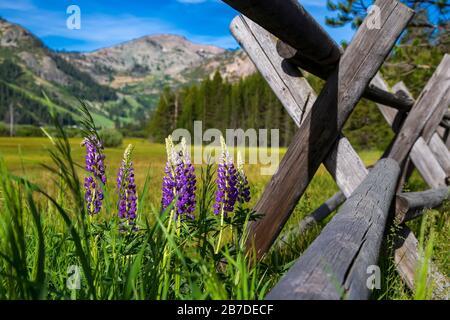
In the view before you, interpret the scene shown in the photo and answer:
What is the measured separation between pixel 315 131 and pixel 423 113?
2.14 meters

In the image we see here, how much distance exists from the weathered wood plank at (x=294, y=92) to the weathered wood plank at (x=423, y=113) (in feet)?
4.50

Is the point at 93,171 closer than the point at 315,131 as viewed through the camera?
Yes

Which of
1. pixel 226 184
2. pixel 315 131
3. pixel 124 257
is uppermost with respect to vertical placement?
pixel 315 131

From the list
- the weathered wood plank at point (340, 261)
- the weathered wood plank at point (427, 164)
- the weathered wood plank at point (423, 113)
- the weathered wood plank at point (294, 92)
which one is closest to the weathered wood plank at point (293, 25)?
A: the weathered wood plank at point (294, 92)

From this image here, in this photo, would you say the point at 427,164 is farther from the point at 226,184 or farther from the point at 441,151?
the point at 226,184

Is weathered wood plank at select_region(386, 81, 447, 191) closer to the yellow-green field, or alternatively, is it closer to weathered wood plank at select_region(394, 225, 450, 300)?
the yellow-green field

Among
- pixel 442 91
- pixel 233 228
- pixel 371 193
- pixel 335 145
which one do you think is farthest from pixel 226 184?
pixel 442 91

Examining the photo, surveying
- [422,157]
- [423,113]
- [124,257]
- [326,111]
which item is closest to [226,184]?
[124,257]

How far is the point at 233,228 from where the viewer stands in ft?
5.87

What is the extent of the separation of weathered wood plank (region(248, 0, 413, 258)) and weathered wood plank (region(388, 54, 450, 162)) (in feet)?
5.32

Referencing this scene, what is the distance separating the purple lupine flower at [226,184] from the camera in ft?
6.16

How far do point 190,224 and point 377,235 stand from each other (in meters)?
0.71

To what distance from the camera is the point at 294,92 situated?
2461 millimetres
